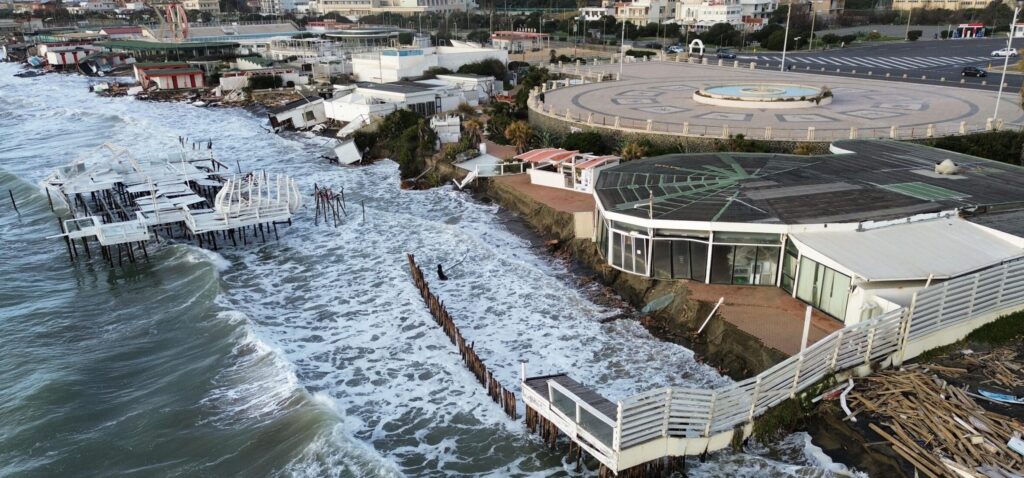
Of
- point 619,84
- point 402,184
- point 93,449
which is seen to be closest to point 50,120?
point 402,184

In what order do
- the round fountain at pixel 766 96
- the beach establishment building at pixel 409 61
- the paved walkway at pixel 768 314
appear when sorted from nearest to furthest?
the paved walkway at pixel 768 314
the round fountain at pixel 766 96
the beach establishment building at pixel 409 61

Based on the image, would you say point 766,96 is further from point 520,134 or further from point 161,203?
point 161,203

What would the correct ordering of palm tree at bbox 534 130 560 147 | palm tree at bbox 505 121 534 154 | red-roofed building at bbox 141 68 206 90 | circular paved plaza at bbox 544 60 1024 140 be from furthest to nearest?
red-roofed building at bbox 141 68 206 90 < palm tree at bbox 505 121 534 154 < palm tree at bbox 534 130 560 147 < circular paved plaza at bbox 544 60 1024 140

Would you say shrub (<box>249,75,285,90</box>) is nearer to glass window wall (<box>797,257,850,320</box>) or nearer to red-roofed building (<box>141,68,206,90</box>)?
red-roofed building (<box>141,68,206,90</box>)

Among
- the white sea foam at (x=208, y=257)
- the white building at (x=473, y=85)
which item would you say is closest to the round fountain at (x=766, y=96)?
the white building at (x=473, y=85)

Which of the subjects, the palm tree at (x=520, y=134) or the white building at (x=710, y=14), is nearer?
the palm tree at (x=520, y=134)

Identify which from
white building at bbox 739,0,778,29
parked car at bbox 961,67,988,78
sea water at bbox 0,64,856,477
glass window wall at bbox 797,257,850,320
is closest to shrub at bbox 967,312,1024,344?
glass window wall at bbox 797,257,850,320

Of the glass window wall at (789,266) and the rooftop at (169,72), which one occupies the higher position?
the rooftop at (169,72)

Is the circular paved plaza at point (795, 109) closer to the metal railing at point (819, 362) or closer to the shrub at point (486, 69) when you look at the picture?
the metal railing at point (819, 362)
